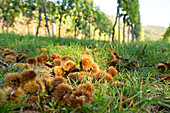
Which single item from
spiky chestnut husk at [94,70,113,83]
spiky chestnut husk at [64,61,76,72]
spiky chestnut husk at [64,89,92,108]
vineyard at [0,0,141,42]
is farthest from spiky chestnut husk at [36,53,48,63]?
vineyard at [0,0,141,42]

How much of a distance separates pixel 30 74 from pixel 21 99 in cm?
21

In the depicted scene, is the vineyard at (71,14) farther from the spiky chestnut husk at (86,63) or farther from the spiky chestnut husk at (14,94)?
the spiky chestnut husk at (14,94)

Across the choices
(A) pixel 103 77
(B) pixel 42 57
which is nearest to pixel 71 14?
(B) pixel 42 57

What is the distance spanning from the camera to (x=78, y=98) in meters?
0.98

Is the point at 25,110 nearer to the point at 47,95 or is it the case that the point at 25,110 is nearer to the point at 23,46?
the point at 47,95

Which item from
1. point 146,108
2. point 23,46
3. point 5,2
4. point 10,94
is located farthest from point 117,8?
point 5,2

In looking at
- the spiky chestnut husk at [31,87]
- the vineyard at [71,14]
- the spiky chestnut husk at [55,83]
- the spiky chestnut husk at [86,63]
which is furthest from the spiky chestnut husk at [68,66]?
the vineyard at [71,14]

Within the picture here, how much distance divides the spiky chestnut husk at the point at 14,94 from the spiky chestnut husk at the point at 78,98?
32 centimetres

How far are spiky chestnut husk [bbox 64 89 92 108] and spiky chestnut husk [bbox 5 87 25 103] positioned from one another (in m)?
0.32

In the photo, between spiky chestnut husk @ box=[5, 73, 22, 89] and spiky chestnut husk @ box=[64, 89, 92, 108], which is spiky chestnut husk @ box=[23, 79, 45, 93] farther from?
spiky chestnut husk @ box=[64, 89, 92, 108]

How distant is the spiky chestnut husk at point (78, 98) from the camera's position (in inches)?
38.2

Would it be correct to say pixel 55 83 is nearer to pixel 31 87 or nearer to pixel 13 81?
pixel 31 87

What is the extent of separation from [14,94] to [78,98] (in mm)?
465

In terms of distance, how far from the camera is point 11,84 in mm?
1026
